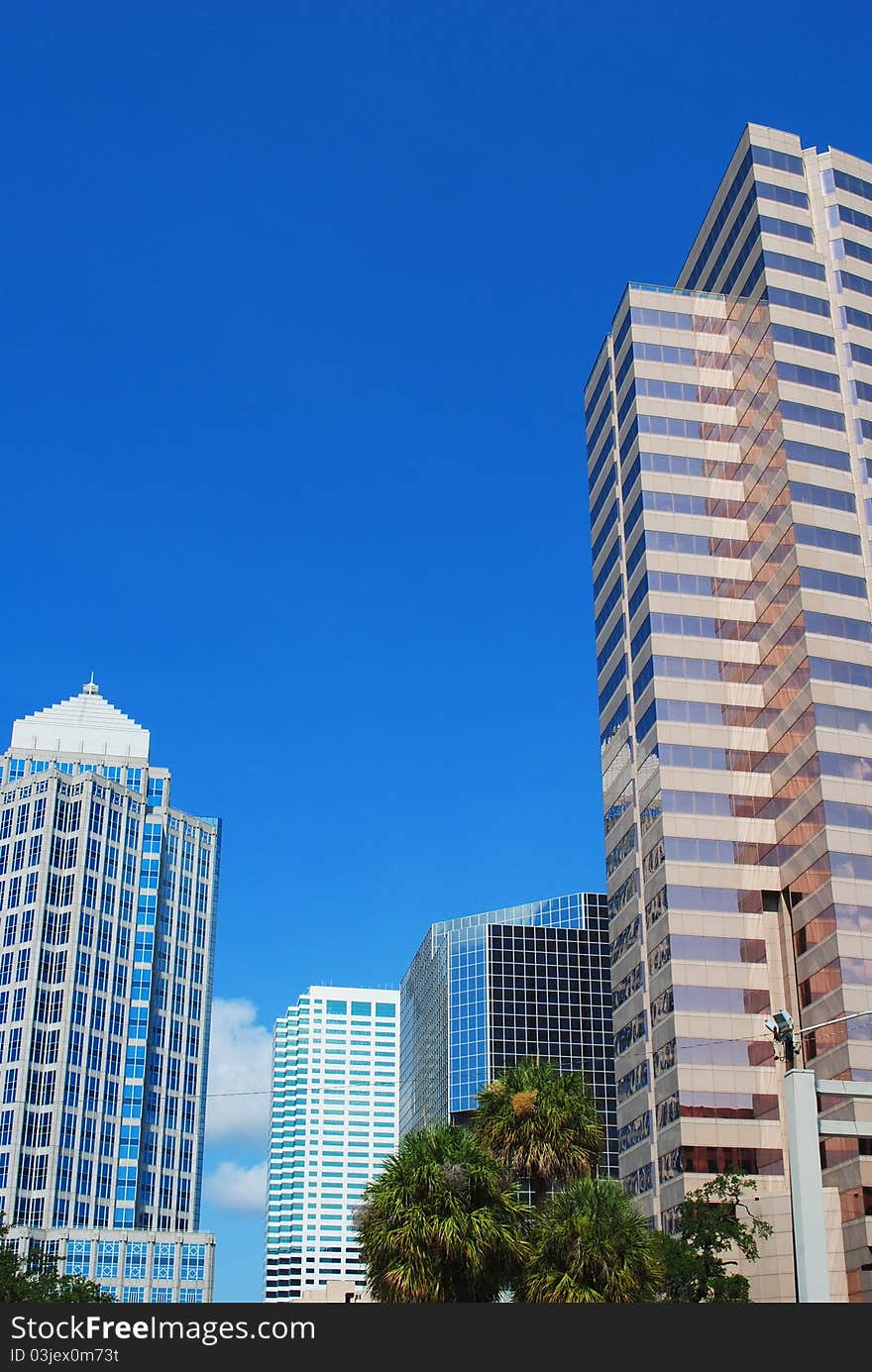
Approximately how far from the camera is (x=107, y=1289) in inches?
6747

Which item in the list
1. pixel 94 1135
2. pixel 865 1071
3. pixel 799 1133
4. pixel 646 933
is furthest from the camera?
pixel 94 1135

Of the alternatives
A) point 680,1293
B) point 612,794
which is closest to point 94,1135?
point 612,794

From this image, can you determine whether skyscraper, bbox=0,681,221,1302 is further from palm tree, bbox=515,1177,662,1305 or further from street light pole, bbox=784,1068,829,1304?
street light pole, bbox=784,1068,829,1304

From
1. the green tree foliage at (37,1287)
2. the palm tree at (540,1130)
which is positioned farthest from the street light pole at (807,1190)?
the green tree foliage at (37,1287)

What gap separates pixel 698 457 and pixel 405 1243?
7153cm

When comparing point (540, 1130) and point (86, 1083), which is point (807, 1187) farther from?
point (86, 1083)

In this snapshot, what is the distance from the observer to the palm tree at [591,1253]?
44844 mm

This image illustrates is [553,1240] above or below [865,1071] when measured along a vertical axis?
below

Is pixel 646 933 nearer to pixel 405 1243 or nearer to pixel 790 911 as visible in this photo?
pixel 790 911

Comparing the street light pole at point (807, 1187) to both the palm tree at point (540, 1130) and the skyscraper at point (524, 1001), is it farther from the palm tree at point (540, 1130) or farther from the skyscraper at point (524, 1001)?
the skyscraper at point (524, 1001)

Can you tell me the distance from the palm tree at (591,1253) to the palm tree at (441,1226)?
95 centimetres

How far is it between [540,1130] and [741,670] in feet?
169

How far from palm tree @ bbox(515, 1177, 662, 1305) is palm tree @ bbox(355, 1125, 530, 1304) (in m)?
0.95

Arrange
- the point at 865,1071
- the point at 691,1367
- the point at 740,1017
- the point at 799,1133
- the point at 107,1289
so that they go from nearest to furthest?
1. the point at 691,1367
2. the point at 799,1133
3. the point at 865,1071
4. the point at 740,1017
5. the point at 107,1289
